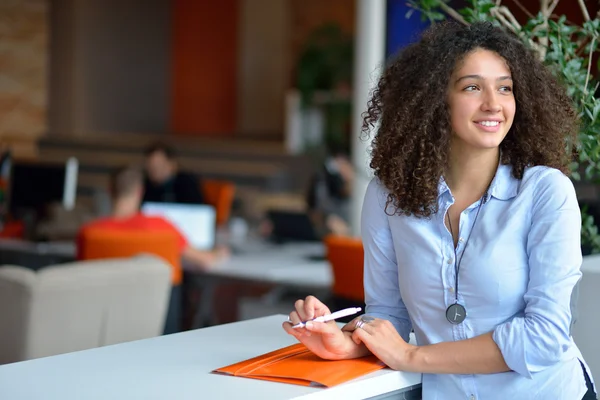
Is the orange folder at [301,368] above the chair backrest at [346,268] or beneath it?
above

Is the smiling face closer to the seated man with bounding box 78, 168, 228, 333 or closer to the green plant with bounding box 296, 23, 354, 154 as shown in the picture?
the seated man with bounding box 78, 168, 228, 333

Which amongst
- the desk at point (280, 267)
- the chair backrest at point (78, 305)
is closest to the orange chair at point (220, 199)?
the desk at point (280, 267)

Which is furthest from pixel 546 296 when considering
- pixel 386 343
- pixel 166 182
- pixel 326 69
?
pixel 326 69

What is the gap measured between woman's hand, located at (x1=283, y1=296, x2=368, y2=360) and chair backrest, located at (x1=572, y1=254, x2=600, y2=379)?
922 mm

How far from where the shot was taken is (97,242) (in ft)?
16.8

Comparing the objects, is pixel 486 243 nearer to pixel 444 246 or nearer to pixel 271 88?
pixel 444 246

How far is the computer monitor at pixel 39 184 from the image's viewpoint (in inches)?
281

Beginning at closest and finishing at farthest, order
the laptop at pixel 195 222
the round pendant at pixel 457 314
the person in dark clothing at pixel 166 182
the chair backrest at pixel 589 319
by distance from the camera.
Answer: the round pendant at pixel 457 314 < the chair backrest at pixel 589 319 < the laptop at pixel 195 222 < the person in dark clothing at pixel 166 182

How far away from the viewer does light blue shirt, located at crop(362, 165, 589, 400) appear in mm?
1941

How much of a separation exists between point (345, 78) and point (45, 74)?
5.23 metres

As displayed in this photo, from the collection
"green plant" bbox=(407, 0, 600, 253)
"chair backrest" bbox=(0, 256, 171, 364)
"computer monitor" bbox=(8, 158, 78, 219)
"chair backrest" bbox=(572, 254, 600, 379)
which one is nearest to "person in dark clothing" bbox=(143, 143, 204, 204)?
"computer monitor" bbox=(8, 158, 78, 219)

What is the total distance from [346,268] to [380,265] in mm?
2852

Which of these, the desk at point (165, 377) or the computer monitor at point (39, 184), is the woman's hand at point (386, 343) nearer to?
the desk at point (165, 377)

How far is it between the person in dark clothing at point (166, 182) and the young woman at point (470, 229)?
18.6ft
